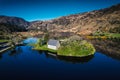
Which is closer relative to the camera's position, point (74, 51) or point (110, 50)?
point (74, 51)

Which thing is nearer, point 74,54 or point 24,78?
point 24,78

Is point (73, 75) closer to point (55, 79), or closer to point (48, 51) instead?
Answer: point (55, 79)

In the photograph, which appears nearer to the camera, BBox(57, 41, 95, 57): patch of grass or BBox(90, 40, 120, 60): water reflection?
BBox(57, 41, 95, 57): patch of grass

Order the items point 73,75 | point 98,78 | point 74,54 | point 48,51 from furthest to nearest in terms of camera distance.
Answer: point 48,51 → point 74,54 → point 73,75 → point 98,78

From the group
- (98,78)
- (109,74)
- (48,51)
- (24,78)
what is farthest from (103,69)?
(48,51)

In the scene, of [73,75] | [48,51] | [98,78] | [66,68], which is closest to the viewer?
[98,78]

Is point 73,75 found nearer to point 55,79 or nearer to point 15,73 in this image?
point 55,79

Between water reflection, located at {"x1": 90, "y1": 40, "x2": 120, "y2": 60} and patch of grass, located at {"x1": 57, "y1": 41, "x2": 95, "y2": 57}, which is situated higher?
patch of grass, located at {"x1": 57, "y1": 41, "x2": 95, "y2": 57}

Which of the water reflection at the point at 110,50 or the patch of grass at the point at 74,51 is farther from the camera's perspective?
the water reflection at the point at 110,50

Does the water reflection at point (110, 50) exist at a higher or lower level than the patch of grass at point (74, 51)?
lower

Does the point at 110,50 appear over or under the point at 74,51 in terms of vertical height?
under
